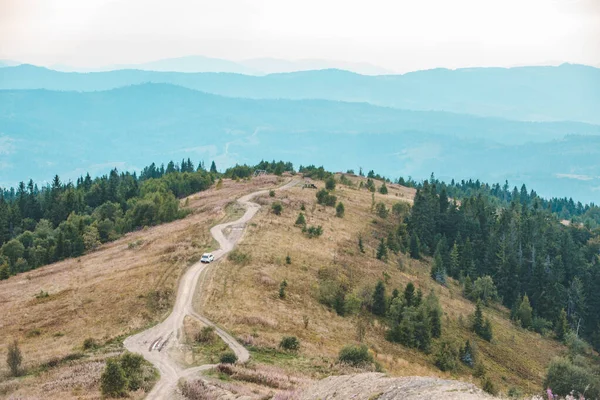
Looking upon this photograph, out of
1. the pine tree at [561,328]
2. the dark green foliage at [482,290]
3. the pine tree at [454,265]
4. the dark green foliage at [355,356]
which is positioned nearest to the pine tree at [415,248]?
the pine tree at [454,265]

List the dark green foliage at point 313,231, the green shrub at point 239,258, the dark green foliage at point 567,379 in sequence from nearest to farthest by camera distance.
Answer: the dark green foliage at point 567,379
the green shrub at point 239,258
the dark green foliage at point 313,231

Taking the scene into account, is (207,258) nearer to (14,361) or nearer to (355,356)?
(14,361)

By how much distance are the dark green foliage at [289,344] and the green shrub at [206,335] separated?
6407mm

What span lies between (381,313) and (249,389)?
1499 inches

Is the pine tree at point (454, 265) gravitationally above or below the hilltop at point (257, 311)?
below

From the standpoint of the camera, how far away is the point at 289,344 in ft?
143

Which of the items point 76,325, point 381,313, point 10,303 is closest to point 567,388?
point 381,313

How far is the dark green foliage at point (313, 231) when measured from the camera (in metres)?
89.8

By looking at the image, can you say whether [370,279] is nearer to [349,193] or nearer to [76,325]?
[76,325]

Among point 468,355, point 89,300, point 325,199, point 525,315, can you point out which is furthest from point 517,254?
point 89,300

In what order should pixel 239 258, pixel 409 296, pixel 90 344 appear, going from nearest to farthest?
pixel 90 344 → pixel 409 296 → pixel 239 258

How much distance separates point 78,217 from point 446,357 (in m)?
98.7

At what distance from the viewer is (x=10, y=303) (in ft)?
200

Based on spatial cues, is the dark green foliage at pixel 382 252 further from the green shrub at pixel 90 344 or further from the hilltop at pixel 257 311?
Result: the green shrub at pixel 90 344
